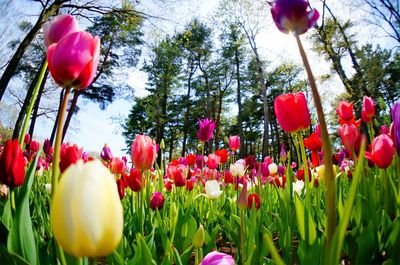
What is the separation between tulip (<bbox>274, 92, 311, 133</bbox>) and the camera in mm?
1106

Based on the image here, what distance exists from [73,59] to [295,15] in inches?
19.7

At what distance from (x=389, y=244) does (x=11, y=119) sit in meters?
32.6

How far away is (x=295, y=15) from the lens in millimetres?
741

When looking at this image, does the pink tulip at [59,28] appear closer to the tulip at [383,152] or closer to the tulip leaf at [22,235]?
the tulip leaf at [22,235]

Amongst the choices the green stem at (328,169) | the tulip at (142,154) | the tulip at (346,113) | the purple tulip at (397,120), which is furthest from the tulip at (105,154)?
the green stem at (328,169)

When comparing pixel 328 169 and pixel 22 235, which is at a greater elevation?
pixel 328 169

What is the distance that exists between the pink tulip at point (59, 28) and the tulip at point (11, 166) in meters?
0.34

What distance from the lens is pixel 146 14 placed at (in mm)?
10164

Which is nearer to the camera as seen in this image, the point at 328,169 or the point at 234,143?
the point at 328,169

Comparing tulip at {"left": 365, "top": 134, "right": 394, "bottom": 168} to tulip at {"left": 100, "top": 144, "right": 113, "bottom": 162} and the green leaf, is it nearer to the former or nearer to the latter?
the green leaf

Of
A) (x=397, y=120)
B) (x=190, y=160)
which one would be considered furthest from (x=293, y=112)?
(x=190, y=160)

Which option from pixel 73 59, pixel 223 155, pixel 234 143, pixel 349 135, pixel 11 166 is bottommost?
pixel 11 166

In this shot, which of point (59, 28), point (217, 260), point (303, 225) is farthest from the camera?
point (303, 225)

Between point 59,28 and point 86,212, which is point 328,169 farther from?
point 59,28
